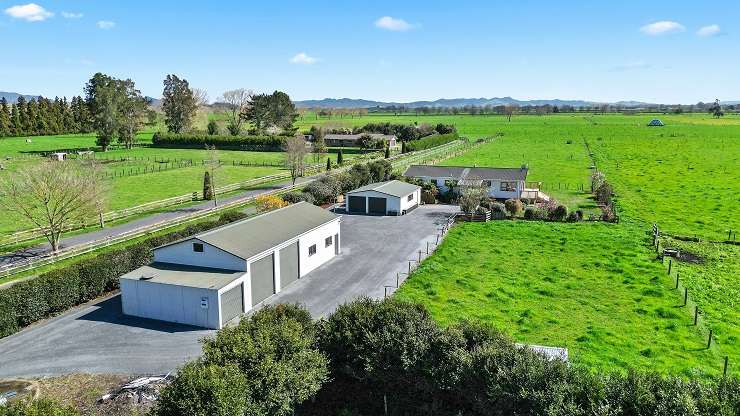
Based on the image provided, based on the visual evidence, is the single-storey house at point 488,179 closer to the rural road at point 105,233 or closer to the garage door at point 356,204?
the garage door at point 356,204

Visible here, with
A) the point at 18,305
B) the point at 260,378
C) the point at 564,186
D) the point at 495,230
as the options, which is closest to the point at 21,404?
the point at 260,378

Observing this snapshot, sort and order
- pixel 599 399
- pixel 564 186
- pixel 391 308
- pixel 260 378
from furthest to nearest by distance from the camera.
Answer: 1. pixel 564 186
2. pixel 391 308
3. pixel 260 378
4. pixel 599 399

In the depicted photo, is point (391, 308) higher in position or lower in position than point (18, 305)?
higher

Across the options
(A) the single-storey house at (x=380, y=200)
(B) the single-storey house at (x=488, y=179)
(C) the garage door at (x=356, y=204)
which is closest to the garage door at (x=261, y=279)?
(A) the single-storey house at (x=380, y=200)

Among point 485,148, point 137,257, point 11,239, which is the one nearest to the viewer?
point 137,257

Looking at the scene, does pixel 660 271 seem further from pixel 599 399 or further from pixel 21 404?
pixel 21 404

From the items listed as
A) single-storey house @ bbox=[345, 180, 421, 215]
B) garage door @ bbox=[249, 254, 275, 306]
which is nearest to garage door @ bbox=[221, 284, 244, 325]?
garage door @ bbox=[249, 254, 275, 306]

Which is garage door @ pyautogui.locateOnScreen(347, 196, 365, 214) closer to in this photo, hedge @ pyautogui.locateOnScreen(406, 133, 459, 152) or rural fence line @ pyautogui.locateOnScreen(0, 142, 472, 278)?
rural fence line @ pyautogui.locateOnScreen(0, 142, 472, 278)
